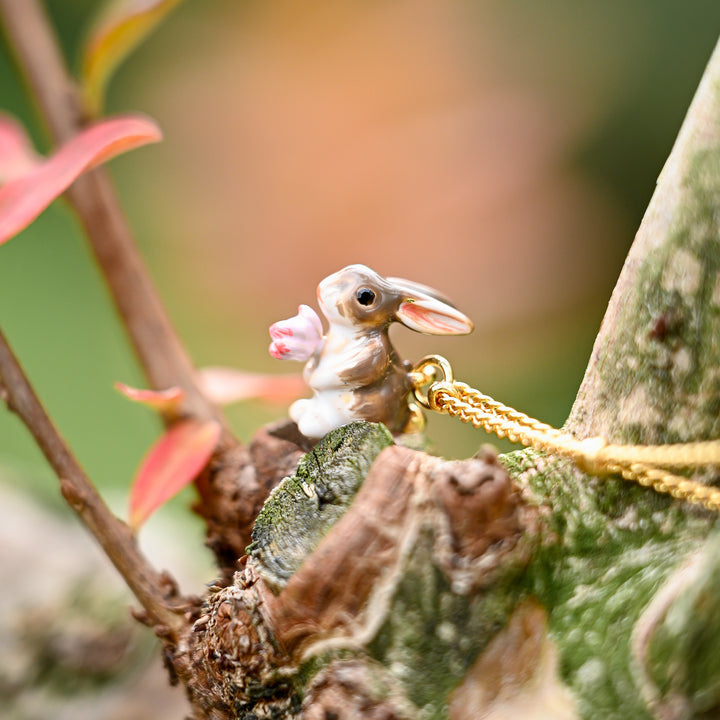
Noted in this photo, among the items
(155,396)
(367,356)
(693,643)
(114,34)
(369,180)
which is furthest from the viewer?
(369,180)

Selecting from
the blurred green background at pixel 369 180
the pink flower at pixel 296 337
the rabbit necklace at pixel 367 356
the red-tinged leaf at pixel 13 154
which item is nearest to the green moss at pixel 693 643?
the rabbit necklace at pixel 367 356

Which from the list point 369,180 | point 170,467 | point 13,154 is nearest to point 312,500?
point 170,467

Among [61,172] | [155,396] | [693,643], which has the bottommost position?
[693,643]

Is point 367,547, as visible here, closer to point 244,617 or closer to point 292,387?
point 244,617

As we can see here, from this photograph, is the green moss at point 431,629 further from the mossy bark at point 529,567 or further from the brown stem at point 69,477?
the brown stem at point 69,477

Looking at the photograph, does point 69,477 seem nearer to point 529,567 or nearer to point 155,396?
point 155,396

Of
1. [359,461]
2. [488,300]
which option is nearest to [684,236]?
[359,461]

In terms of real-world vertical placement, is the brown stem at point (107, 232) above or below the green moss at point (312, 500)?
above
